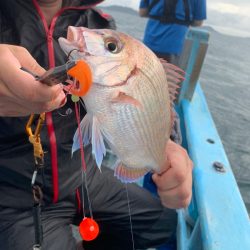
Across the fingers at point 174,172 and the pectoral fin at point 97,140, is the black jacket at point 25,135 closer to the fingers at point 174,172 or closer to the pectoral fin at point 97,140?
the fingers at point 174,172

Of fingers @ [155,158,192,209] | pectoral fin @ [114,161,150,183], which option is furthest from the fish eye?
fingers @ [155,158,192,209]

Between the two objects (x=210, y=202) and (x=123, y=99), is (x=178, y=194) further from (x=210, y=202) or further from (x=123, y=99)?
(x=123, y=99)

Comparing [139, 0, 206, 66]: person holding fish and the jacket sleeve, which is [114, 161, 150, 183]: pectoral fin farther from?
[139, 0, 206, 66]: person holding fish

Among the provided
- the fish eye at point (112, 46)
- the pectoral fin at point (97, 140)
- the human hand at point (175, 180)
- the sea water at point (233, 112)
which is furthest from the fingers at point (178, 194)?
the sea water at point (233, 112)

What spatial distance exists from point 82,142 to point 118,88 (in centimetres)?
26

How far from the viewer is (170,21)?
4.62 m

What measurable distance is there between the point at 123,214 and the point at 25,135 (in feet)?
2.63

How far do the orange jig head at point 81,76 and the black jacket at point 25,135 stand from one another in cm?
76

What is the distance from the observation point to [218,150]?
283 cm

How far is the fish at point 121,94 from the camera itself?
1.15 meters

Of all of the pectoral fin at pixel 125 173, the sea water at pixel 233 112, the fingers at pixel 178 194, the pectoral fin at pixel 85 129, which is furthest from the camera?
the sea water at pixel 233 112

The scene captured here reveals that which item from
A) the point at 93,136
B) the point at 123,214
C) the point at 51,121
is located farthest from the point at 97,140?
the point at 123,214

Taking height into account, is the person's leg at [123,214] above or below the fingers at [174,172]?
below

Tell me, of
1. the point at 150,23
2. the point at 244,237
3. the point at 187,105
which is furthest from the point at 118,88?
the point at 150,23
